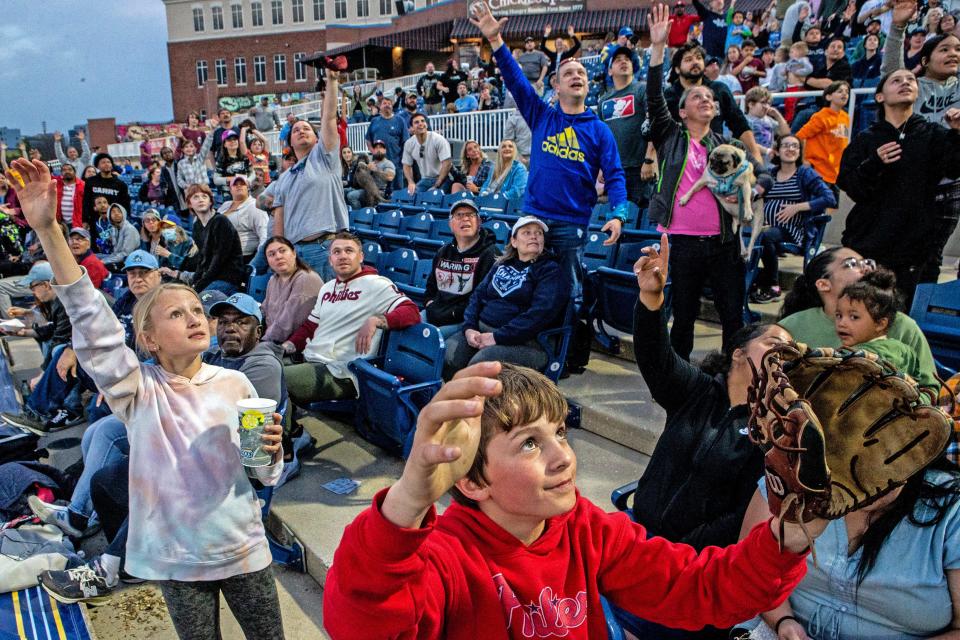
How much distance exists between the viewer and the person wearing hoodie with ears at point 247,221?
6.80 m

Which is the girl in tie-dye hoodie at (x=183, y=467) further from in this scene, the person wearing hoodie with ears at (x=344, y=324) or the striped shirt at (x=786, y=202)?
the striped shirt at (x=786, y=202)

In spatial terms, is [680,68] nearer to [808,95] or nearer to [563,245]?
[563,245]

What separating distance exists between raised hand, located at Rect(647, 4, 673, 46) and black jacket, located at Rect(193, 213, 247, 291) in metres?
4.27

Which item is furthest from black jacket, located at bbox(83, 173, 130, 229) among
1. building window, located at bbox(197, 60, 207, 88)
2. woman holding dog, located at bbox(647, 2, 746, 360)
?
building window, located at bbox(197, 60, 207, 88)

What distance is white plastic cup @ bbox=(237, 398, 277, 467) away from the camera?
203 cm

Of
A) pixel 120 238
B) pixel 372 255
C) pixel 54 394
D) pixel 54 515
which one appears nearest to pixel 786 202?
pixel 372 255

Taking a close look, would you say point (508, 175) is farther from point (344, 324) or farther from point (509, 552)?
point (509, 552)

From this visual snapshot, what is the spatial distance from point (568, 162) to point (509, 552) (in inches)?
135

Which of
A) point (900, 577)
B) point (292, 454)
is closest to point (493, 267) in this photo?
point (292, 454)

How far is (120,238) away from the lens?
28.2ft

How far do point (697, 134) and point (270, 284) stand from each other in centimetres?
315

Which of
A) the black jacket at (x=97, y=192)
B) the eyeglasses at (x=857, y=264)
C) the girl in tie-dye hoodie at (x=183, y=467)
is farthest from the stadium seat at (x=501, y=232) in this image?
the black jacket at (x=97, y=192)

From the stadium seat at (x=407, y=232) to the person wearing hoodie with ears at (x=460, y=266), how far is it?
2.10 metres

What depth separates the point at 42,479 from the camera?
3584 mm
